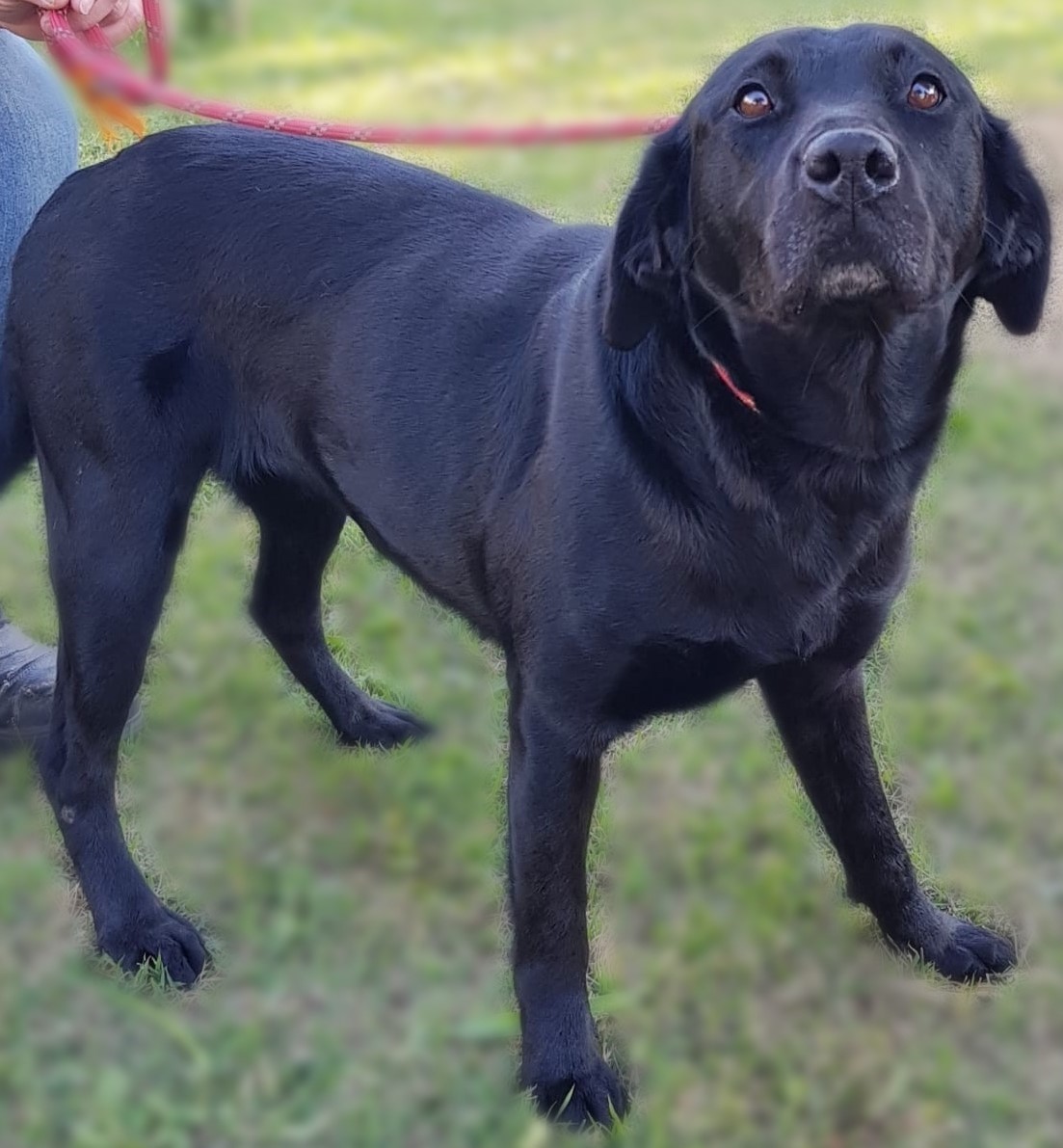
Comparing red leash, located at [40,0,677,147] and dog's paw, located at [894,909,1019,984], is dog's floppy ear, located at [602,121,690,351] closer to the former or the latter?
red leash, located at [40,0,677,147]

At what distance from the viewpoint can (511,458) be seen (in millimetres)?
2174

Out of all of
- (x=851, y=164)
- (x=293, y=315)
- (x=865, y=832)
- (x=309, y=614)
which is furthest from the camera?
(x=309, y=614)

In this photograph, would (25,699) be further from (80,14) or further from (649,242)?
(649,242)

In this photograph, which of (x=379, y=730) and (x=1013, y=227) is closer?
(x=1013, y=227)

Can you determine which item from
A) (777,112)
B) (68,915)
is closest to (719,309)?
(777,112)

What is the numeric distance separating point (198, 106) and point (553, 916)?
4.57ft

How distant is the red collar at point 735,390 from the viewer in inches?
77.7

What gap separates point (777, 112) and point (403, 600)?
1.87 m

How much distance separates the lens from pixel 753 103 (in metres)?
1.93

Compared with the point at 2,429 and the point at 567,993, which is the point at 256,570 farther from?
the point at 567,993

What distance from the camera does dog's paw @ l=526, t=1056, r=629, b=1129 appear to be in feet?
7.32

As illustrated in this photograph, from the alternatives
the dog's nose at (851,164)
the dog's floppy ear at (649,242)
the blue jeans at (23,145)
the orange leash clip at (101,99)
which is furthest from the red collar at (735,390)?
the blue jeans at (23,145)

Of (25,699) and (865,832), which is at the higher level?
(865,832)

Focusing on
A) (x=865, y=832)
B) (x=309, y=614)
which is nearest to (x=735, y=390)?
(x=865, y=832)
